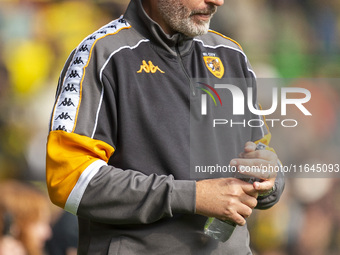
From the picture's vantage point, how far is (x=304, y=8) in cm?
484

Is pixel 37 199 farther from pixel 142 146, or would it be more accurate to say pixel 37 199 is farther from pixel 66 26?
pixel 142 146

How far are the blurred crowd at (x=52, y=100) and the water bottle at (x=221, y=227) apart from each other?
2426 millimetres

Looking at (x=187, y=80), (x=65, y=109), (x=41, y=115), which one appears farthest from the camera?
(x=41, y=115)

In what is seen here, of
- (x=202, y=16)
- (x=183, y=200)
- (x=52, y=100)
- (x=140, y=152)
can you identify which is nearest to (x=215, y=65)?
(x=202, y=16)

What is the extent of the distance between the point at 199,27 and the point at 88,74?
0.45 metres

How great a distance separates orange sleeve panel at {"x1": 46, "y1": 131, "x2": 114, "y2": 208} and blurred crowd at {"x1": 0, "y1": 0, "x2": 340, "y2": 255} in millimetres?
2522

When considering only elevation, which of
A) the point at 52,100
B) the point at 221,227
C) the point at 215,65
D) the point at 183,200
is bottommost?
the point at 52,100

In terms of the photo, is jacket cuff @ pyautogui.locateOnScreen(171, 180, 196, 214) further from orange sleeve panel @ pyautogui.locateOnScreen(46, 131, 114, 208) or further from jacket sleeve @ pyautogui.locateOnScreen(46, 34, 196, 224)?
orange sleeve panel @ pyautogui.locateOnScreen(46, 131, 114, 208)

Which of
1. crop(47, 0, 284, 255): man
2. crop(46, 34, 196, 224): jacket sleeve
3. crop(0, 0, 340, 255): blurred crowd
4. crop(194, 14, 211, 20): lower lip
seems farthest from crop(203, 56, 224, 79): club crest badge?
crop(0, 0, 340, 255): blurred crowd

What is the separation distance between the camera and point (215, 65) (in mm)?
2422

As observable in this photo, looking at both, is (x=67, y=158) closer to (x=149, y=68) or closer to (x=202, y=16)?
(x=149, y=68)

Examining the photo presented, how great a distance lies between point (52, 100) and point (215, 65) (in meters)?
2.42

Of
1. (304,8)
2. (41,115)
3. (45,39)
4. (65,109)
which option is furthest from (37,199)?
(65,109)

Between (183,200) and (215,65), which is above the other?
(215,65)
